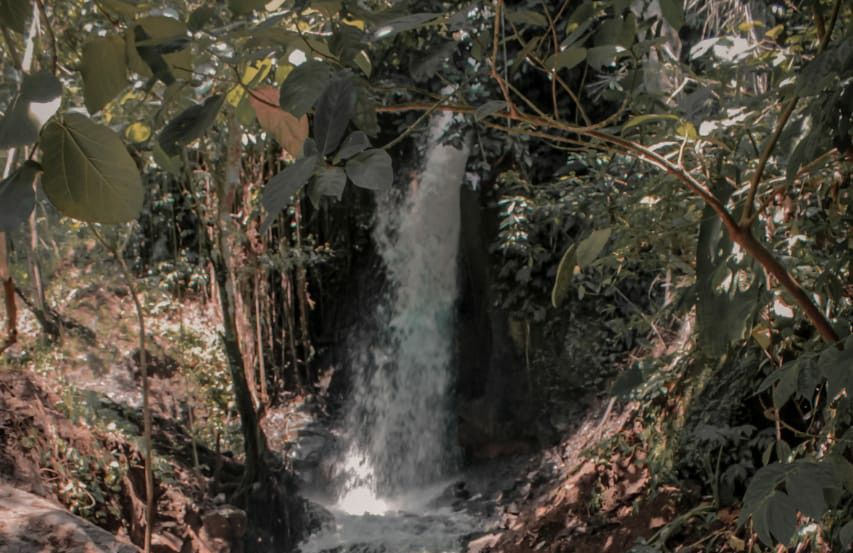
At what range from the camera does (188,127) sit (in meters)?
0.78

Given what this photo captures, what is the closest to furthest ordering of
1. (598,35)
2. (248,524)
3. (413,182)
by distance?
(598,35) → (248,524) → (413,182)

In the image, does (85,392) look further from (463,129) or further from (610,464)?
(610,464)

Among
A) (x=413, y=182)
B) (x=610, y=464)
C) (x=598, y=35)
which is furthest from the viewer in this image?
(x=413, y=182)

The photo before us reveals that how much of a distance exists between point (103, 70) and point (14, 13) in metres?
0.10

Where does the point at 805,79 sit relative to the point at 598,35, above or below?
below

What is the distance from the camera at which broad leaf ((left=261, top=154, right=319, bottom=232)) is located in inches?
22.8

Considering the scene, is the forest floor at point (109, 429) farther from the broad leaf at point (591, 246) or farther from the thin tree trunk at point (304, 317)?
the broad leaf at point (591, 246)

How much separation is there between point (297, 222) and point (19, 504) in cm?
531

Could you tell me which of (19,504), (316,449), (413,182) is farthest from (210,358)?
(19,504)

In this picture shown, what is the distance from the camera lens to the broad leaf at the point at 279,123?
3.43 ft

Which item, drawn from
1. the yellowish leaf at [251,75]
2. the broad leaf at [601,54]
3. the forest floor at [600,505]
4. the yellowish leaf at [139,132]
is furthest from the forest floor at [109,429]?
the forest floor at [600,505]

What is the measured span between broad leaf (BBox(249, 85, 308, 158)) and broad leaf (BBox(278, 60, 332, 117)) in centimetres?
32

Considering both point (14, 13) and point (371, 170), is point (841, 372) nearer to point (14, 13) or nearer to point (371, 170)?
point (371, 170)

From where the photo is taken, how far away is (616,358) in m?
6.49
